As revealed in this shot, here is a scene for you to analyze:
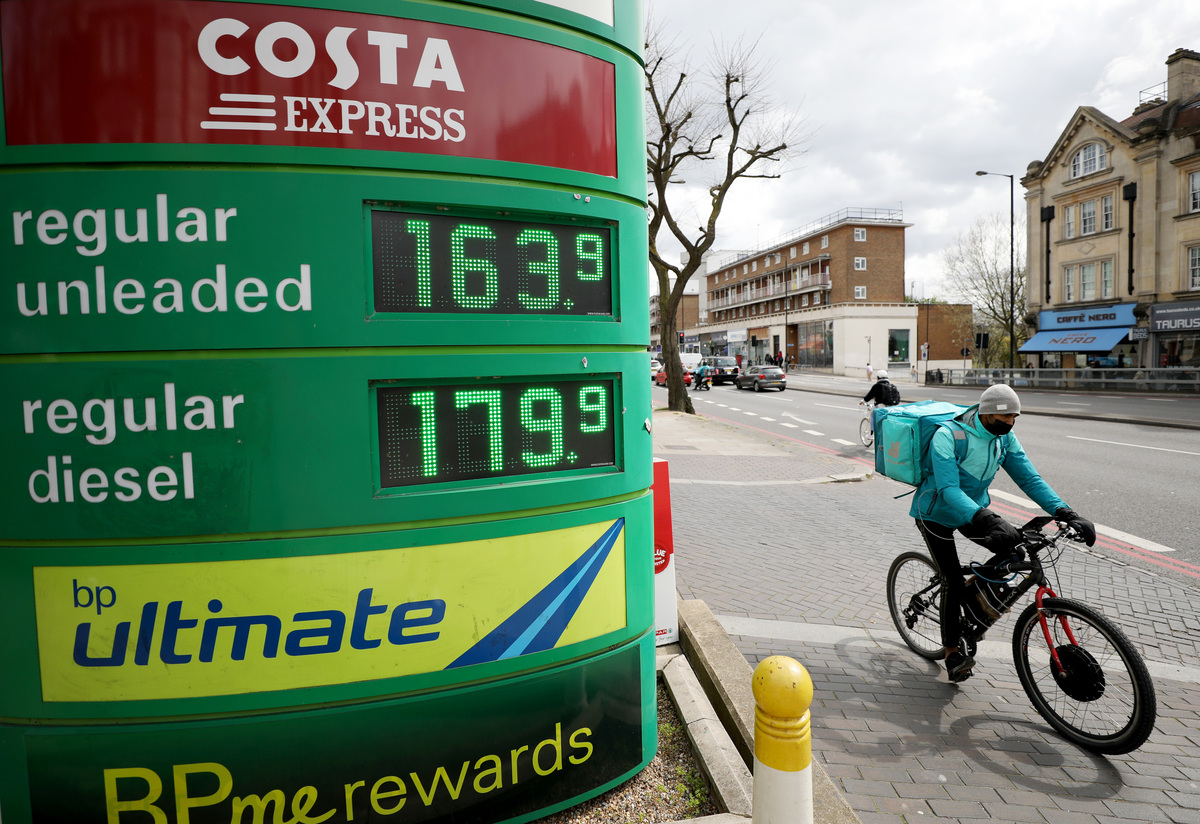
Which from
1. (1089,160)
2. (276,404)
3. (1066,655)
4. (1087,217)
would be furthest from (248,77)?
(1089,160)

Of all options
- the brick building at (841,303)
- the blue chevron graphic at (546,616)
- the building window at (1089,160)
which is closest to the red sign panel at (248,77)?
the blue chevron graphic at (546,616)

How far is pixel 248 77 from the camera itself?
235 cm

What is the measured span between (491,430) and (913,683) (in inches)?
139

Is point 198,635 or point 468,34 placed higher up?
point 468,34

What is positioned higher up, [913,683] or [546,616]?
[546,616]

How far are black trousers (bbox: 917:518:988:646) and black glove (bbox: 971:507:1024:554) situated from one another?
406mm

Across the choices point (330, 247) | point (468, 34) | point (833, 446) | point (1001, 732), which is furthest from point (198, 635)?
point (833, 446)

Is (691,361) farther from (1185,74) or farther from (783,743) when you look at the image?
(783,743)

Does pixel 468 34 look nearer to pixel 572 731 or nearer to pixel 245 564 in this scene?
pixel 245 564

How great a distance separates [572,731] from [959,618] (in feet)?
9.44

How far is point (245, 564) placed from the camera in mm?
2396

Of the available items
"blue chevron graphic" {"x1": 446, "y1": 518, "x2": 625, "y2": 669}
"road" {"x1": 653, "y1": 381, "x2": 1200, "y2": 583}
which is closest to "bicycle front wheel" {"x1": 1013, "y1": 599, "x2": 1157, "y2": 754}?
"blue chevron graphic" {"x1": 446, "y1": 518, "x2": 625, "y2": 669}

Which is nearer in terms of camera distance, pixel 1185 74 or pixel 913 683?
pixel 913 683

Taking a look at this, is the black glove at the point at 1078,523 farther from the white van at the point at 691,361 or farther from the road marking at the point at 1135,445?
the white van at the point at 691,361
